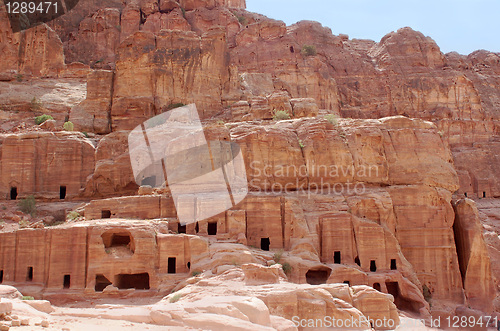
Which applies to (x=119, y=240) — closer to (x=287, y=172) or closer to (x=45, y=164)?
(x=287, y=172)

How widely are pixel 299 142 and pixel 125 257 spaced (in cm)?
1360

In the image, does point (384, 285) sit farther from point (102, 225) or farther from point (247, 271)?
point (102, 225)

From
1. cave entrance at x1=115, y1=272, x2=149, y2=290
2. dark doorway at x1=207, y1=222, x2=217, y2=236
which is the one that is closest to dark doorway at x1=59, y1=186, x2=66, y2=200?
cave entrance at x1=115, y1=272, x2=149, y2=290

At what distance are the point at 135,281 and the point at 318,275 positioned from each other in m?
10.2

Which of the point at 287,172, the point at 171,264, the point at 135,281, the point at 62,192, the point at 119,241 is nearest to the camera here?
the point at 171,264

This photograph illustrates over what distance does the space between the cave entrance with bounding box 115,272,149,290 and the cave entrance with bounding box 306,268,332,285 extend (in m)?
8.95

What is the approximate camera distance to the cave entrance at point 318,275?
29.9 m

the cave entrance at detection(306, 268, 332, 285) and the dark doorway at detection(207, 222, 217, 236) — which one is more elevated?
the dark doorway at detection(207, 222, 217, 236)

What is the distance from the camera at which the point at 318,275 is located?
3044cm

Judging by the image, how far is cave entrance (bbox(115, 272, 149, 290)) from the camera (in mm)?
29266

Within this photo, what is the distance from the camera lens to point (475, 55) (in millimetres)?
72750

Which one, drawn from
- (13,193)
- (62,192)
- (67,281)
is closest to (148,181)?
(62,192)

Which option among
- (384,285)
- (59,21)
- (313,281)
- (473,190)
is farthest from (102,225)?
(59,21)

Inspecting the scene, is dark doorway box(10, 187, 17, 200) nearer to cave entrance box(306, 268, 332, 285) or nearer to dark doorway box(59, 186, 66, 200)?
dark doorway box(59, 186, 66, 200)
